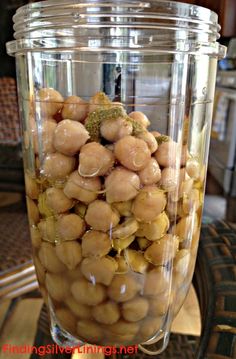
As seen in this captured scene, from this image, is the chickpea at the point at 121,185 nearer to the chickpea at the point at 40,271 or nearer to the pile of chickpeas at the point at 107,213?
the pile of chickpeas at the point at 107,213

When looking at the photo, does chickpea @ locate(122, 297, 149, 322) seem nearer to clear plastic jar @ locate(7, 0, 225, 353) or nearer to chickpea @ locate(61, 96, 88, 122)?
clear plastic jar @ locate(7, 0, 225, 353)

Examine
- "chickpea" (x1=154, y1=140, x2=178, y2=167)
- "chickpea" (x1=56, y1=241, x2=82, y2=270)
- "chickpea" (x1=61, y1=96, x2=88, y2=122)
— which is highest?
"chickpea" (x1=61, y1=96, x2=88, y2=122)

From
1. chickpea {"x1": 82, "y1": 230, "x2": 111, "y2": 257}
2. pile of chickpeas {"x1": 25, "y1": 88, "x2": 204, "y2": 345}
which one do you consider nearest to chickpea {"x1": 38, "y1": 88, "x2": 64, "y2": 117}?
pile of chickpeas {"x1": 25, "y1": 88, "x2": 204, "y2": 345}

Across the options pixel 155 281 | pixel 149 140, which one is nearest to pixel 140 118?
pixel 149 140

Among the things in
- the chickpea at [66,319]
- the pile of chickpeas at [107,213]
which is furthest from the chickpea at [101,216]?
the chickpea at [66,319]

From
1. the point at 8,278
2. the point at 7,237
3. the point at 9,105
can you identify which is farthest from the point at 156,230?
the point at 9,105

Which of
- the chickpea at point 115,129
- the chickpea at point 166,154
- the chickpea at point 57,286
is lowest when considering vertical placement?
the chickpea at point 57,286
